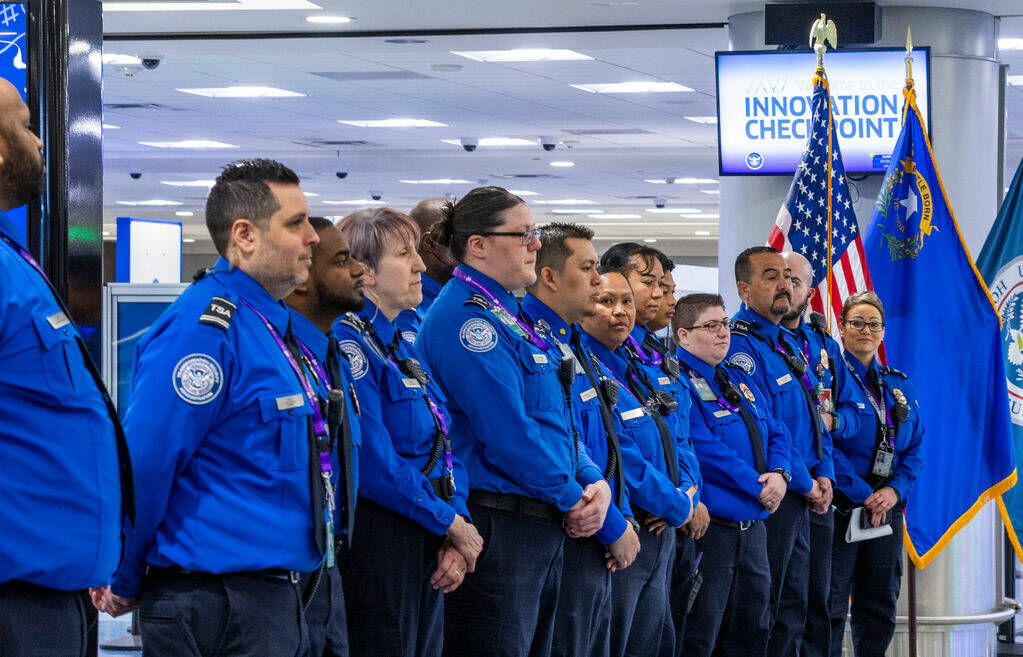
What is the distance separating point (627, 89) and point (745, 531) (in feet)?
23.8

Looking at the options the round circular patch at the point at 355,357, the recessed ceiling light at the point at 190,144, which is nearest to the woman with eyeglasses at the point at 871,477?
the round circular patch at the point at 355,357

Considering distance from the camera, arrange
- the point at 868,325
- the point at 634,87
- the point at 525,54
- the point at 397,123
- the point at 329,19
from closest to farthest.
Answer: the point at 868,325 → the point at 329,19 → the point at 525,54 → the point at 634,87 → the point at 397,123

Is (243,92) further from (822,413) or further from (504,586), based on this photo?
(504,586)

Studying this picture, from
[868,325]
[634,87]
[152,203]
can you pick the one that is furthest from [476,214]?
[152,203]

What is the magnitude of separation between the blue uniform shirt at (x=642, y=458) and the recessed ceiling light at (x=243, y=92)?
7890mm

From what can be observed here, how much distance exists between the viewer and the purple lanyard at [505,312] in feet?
11.0

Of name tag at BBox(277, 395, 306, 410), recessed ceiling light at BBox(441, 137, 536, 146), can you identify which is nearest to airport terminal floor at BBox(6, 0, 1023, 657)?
name tag at BBox(277, 395, 306, 410)

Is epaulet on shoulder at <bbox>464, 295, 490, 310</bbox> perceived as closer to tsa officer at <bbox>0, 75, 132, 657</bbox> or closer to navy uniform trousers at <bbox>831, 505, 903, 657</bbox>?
tsa officer at <bbox>0, 75, 132, 657</bbox>

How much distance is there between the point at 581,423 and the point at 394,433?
2.28 feet

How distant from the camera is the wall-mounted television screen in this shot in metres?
6.15

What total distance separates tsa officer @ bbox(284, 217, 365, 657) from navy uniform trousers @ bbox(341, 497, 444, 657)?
0.70 ft

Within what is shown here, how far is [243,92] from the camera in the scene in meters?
11.4

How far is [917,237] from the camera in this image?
563 cm

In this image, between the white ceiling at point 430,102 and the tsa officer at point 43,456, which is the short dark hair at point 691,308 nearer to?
the tsa officer at point 43,456
